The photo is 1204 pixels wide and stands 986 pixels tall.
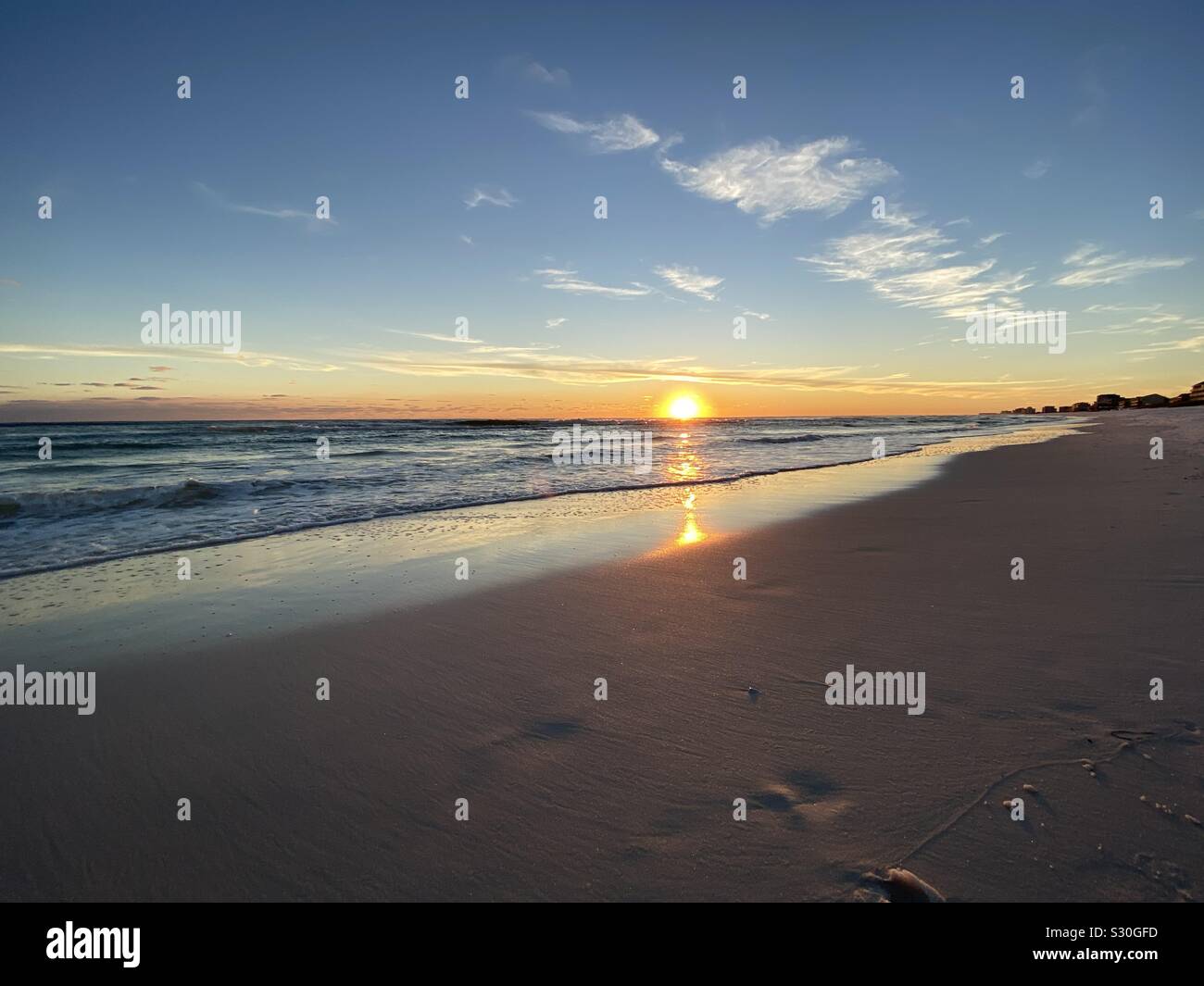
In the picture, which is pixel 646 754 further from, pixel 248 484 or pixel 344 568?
pixel 248 484

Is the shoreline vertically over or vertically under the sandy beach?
over

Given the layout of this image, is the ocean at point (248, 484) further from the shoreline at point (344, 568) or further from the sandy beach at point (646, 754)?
the sandy beach at point (646, 754)

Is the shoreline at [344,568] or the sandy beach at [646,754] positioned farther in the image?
the shoreline at [344,568]

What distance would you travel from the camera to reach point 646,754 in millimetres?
3646

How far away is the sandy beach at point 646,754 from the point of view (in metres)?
2.70

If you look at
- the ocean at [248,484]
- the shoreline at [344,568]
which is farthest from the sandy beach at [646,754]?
the ocean at [248,484]

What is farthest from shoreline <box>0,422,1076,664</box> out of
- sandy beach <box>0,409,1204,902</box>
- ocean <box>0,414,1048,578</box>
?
ocean <box>0,414,1048,578</box>

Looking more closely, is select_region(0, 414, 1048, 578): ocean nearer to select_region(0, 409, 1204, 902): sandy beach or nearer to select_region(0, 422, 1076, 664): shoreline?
select_region(0, 422, 1076, 664): shoreline

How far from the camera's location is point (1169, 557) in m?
7.17

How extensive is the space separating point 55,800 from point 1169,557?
35.3ft

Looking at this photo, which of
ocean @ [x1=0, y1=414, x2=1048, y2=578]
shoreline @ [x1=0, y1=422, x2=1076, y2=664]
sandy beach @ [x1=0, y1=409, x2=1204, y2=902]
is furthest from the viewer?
ocean @ [x1=0, y1=414, x2=1048, y2=578]

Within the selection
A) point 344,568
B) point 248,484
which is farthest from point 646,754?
point 248,484

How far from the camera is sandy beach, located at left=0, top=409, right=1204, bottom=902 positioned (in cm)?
270
